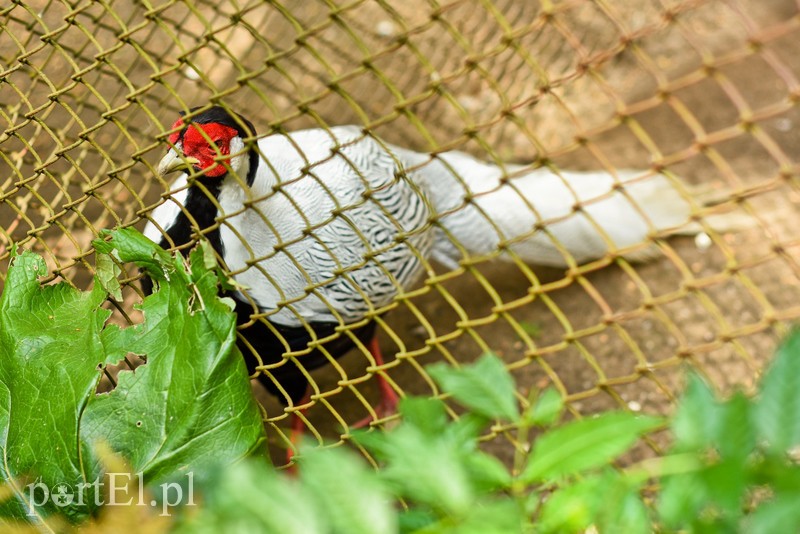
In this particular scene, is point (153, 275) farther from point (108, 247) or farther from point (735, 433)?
point (735, 433)

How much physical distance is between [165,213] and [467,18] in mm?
2412

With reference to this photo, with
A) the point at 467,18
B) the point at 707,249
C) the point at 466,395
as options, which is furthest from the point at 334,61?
the point at 466,395

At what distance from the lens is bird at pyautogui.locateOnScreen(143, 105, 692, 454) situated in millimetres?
1787

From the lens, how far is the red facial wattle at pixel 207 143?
6.78 feet

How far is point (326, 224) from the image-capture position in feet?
5.60

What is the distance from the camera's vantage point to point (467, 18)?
13.1ft

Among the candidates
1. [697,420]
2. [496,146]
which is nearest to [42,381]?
[697,420]

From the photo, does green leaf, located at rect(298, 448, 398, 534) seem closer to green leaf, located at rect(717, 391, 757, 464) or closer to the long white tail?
green leaf, located at rect(717, 391, 757, 464)

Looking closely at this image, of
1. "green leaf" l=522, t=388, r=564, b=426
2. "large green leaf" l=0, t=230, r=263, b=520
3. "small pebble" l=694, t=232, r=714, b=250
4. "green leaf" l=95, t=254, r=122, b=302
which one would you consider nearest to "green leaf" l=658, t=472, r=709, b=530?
"green leaf" l=522, t=388, r=564, b=426

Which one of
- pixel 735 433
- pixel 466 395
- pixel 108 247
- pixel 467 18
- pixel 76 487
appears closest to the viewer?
pixel 735 433

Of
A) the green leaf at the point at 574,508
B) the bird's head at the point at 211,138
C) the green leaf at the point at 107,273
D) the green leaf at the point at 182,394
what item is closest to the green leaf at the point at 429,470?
the green leaf at the point at 574,508

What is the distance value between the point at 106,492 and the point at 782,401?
1.41 metres

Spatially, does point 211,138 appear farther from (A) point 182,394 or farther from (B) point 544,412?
(B) point 544,412

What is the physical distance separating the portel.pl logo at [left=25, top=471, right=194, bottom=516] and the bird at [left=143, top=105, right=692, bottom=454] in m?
0.37
